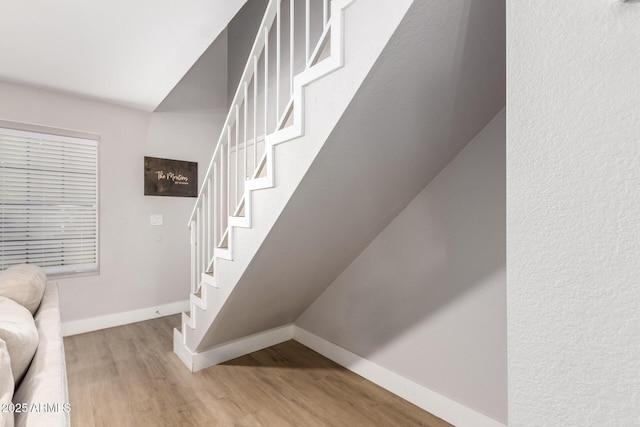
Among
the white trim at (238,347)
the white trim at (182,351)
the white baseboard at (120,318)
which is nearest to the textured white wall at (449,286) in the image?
the white trim at (238,347)

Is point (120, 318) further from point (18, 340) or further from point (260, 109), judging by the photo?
point (260, 109)

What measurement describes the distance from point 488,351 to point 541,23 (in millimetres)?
1606

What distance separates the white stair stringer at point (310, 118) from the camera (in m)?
1.02

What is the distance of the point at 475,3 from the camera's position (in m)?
1.00

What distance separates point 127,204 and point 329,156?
2896mm

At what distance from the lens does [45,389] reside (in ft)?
2.86

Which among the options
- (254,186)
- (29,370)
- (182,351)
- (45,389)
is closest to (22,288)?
(29,370)

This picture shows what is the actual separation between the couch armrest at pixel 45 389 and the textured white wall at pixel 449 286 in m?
1.72

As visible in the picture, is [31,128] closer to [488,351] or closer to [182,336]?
[182,336]

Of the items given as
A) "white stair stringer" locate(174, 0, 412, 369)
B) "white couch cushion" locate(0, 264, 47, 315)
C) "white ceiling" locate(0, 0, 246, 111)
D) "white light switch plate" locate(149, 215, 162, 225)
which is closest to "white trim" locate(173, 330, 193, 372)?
"white stair stringer" locate(174, 0, 412, 369)

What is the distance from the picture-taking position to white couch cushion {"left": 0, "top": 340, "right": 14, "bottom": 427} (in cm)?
68

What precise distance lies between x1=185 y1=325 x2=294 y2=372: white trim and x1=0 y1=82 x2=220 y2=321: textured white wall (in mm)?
1225

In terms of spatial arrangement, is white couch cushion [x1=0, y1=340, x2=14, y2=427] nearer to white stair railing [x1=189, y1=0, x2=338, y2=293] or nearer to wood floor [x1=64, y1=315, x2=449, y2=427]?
white stair railing [x1=189, y1=0, x2=338, y2=293]

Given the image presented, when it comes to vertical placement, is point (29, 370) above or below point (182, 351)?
above
